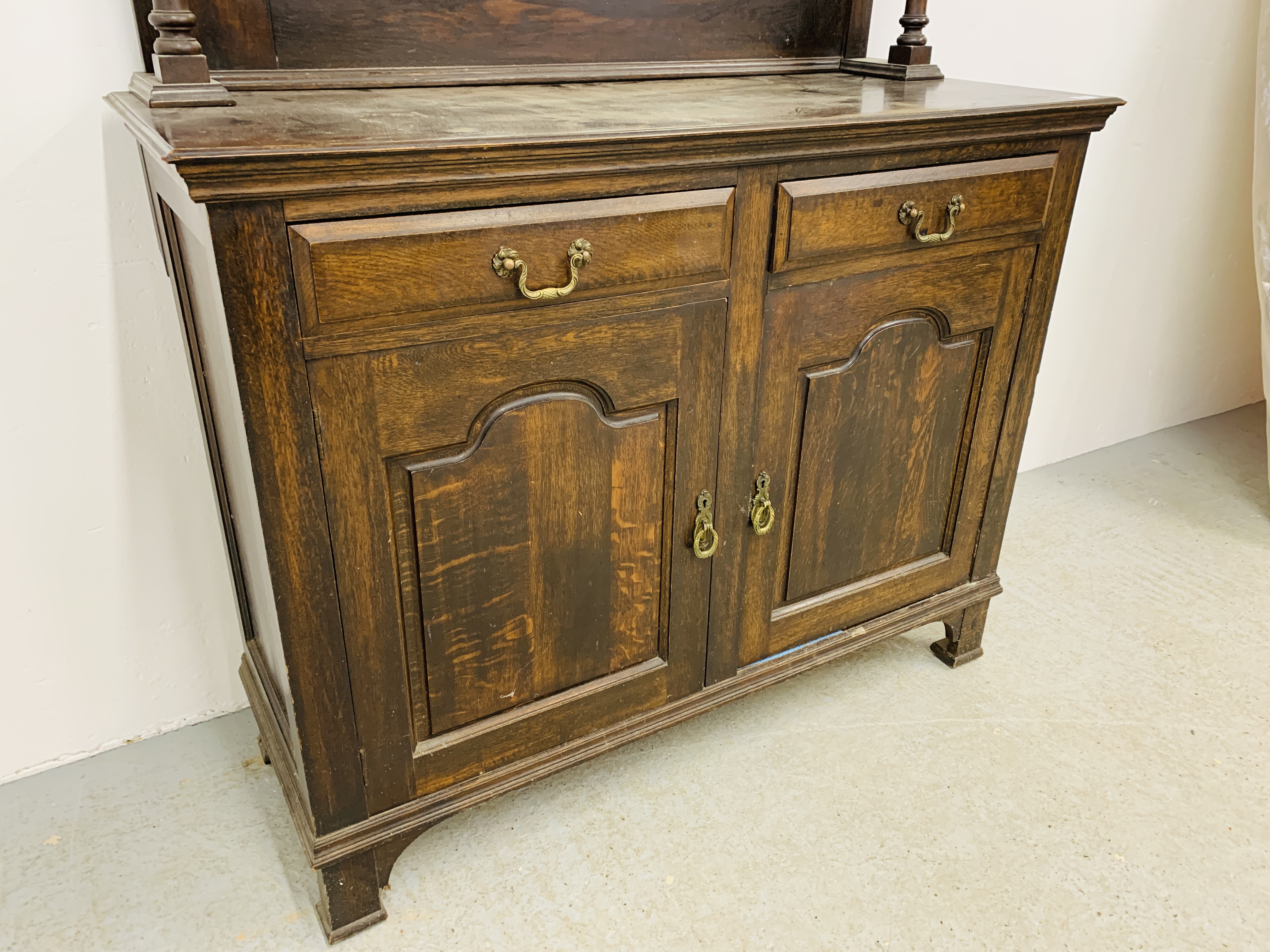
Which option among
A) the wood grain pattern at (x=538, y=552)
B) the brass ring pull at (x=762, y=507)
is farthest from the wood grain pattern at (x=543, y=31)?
the brass ring pull at (x=762, y=507)

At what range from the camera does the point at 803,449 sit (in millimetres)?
1451

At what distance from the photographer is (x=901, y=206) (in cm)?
133

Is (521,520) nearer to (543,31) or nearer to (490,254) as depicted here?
(490,254)

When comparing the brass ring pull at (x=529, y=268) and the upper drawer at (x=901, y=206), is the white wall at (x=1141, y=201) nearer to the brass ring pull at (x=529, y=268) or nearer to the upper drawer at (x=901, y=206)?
the upper drawer at (x=901, y=206)

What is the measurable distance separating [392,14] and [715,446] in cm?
80

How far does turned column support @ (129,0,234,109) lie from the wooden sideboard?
0.03m

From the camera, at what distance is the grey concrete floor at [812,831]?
1.37 meters

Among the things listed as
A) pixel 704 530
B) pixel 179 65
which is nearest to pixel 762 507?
pixel 704 530

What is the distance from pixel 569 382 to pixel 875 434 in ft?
1.91

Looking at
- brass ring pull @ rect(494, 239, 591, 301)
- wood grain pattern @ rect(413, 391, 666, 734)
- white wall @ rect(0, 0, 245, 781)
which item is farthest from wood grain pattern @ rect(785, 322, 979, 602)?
white wall @ rect(0, 0, 245, 781)

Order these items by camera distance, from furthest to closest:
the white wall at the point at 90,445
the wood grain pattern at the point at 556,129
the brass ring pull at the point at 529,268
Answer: the white wall at the point at 90,445
the brass ring pull at the point at 529,268
the wood grain pattern at the point at 556,129

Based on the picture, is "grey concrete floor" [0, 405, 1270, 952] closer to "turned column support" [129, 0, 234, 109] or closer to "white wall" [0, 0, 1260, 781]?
"white wall" [0, 0, 1260, 781]

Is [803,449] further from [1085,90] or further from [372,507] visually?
[1085,90]

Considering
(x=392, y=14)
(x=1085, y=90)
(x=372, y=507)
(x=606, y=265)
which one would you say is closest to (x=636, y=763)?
(x=372, y=507)
